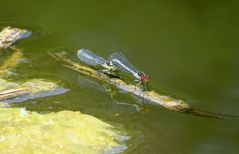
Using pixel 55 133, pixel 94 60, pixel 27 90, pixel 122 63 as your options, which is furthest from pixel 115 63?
pixel 55 133

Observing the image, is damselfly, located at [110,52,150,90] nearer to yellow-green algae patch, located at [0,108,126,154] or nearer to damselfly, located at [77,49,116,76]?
damselfly, located at [77,49,116,76]

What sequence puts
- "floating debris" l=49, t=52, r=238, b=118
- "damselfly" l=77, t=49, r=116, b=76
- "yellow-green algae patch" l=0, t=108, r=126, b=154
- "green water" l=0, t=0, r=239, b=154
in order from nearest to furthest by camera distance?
1. "yellow-green algae patch" l=0, t=108, r=126, b=154
2. "green water" l=0, t=0, r=239, b=154
3. "floating debris" l=49, t=52, r=238, b=118
4. "damselfly" l=77, t=49, r=116, b=76

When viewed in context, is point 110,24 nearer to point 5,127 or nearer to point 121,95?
point 121,95

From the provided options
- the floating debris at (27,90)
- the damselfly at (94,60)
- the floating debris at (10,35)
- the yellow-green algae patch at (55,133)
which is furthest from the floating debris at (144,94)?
the floating debris at (10,35)

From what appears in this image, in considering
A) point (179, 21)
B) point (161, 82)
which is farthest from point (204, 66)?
point (179, 21)

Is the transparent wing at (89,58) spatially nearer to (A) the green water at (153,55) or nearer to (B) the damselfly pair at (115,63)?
(B) the damselfly pair at (115,63)

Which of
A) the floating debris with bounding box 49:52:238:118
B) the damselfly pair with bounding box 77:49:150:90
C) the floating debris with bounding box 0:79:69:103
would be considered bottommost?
the floating debris with bounding box 0:79:69:103

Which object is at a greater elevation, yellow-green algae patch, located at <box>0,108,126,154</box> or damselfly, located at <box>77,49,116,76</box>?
damselfly, located at <box>77,49,116,76</box>

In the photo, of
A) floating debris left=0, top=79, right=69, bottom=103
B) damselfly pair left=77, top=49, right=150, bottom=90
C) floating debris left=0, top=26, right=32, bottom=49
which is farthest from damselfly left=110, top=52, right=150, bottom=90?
floating debris left=0, top=26, right=32, bottom=49
